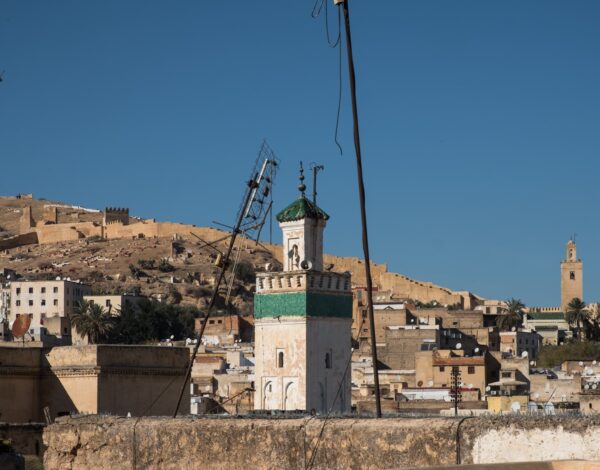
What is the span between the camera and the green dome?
2841 centimetres

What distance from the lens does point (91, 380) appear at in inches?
738

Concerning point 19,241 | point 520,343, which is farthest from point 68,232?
point 520,343

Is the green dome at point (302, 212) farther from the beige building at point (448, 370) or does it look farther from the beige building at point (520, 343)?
the beige building at point (520, 343)

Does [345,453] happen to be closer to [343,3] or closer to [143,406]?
[343,3]

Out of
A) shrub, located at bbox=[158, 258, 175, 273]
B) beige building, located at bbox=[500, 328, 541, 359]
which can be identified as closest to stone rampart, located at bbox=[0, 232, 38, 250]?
shrub, located at bbox=[158, 258, 175, 273]

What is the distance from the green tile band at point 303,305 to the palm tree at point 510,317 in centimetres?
5991

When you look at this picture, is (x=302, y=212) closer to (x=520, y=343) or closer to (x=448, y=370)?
(x=448, y=370)

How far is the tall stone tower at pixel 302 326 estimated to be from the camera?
89.2 feet

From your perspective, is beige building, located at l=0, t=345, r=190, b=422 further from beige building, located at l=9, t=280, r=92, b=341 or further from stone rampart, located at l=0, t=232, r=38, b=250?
stone rampart, located at l=0, t=232, r=38, b=250

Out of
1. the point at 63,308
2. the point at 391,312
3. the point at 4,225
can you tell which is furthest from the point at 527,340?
the point at 4,225

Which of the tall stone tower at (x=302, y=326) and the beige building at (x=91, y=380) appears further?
the tall stone tower at (x=302, y=326)

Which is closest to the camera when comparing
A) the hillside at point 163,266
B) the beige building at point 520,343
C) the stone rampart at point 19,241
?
the beige building at point 520,343

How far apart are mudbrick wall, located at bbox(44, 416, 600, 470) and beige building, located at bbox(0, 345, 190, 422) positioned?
325 inches

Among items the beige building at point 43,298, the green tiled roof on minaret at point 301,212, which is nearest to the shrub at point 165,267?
the beige building at point 43,298
